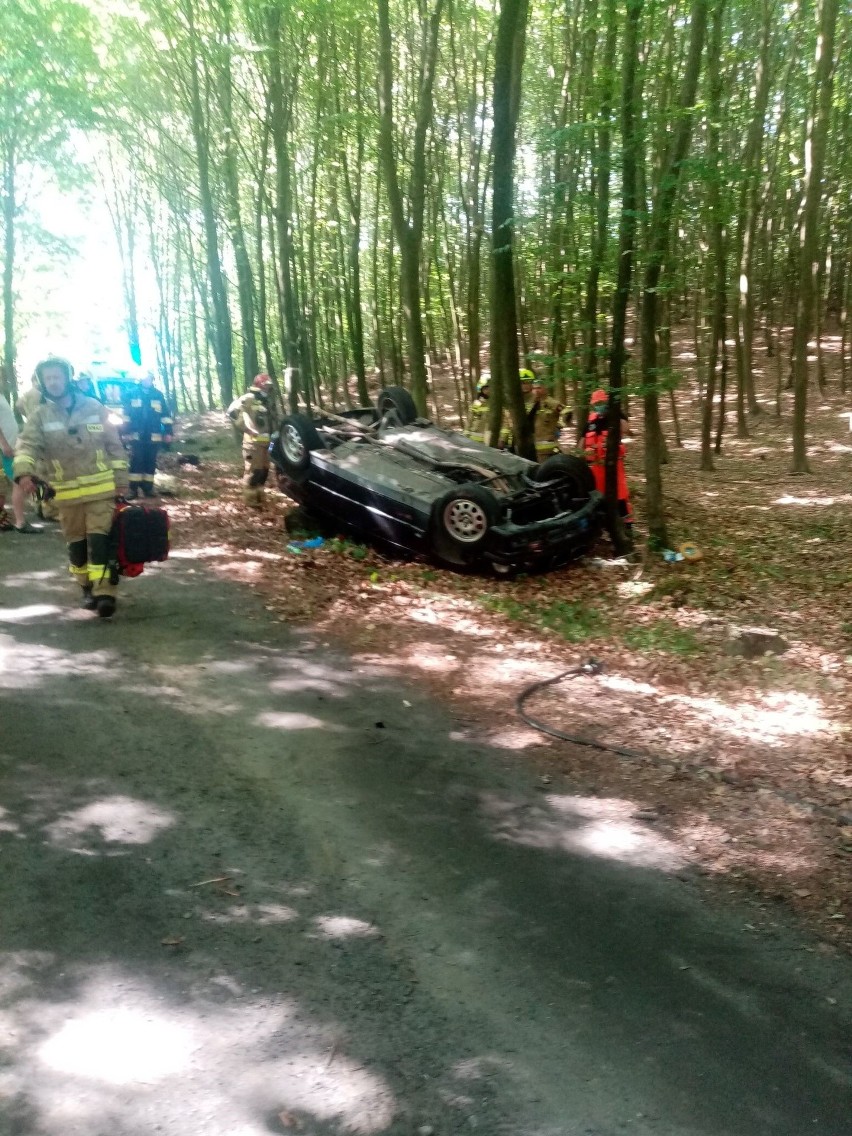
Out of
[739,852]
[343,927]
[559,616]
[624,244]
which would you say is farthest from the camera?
[624,244]

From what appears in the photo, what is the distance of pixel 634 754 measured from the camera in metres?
5.41

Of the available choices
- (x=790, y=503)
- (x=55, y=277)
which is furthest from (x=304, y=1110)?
(x=55, y=277)

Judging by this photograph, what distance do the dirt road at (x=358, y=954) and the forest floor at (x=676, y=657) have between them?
1.13 feet

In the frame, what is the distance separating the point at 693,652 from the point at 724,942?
3.85m

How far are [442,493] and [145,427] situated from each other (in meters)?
5.36

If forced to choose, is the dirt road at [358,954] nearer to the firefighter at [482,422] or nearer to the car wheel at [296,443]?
the car wheel at [296,443]

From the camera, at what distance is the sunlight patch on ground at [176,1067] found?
2568 millimetres

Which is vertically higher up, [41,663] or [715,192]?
[715,192]

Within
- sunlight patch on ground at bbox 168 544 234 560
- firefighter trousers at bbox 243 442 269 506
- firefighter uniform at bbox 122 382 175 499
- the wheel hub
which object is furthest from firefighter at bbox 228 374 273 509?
the wheel hub

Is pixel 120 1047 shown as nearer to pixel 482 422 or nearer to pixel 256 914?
pixel 256 914

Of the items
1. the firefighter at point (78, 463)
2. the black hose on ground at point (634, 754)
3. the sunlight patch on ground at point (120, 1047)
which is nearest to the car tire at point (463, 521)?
the black hose on ground at point (634, 754)

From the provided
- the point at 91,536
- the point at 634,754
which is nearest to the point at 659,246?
the point at 634,754

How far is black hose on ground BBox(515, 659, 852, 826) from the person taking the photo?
15.5ft

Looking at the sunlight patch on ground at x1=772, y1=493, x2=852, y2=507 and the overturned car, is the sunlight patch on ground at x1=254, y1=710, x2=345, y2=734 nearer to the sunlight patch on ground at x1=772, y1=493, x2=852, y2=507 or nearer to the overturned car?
the overturned car
